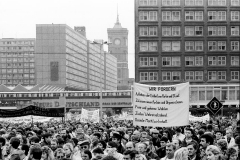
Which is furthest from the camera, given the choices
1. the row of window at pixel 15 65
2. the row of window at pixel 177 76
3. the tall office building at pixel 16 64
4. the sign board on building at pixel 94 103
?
the row of window at pixel 15 65

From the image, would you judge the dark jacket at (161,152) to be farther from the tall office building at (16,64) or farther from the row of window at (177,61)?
the tall office building at (16,64)

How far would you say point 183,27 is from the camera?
259ft

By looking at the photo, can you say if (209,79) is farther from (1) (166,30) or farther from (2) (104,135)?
(2) (104,135)

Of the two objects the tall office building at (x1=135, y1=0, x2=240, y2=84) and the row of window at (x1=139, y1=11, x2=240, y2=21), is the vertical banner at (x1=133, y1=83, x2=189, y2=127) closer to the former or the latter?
the tall office building at (x1=135, y1=0, x2=240, y2=84)

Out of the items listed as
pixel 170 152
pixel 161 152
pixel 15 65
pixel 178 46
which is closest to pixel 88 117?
pixel 161 152

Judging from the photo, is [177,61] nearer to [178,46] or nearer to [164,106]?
[178,46]

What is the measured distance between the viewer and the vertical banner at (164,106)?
1241 cm

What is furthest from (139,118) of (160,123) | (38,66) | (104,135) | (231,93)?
(38,66)

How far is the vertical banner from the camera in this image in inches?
488

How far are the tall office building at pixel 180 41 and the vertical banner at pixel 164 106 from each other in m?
65.8

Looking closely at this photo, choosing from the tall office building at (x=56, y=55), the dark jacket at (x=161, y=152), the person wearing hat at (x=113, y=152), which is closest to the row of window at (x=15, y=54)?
the tall office building at (x=56, y=55)

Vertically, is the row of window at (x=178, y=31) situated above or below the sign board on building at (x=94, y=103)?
above

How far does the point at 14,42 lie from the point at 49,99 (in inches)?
3327

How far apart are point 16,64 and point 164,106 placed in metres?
162
